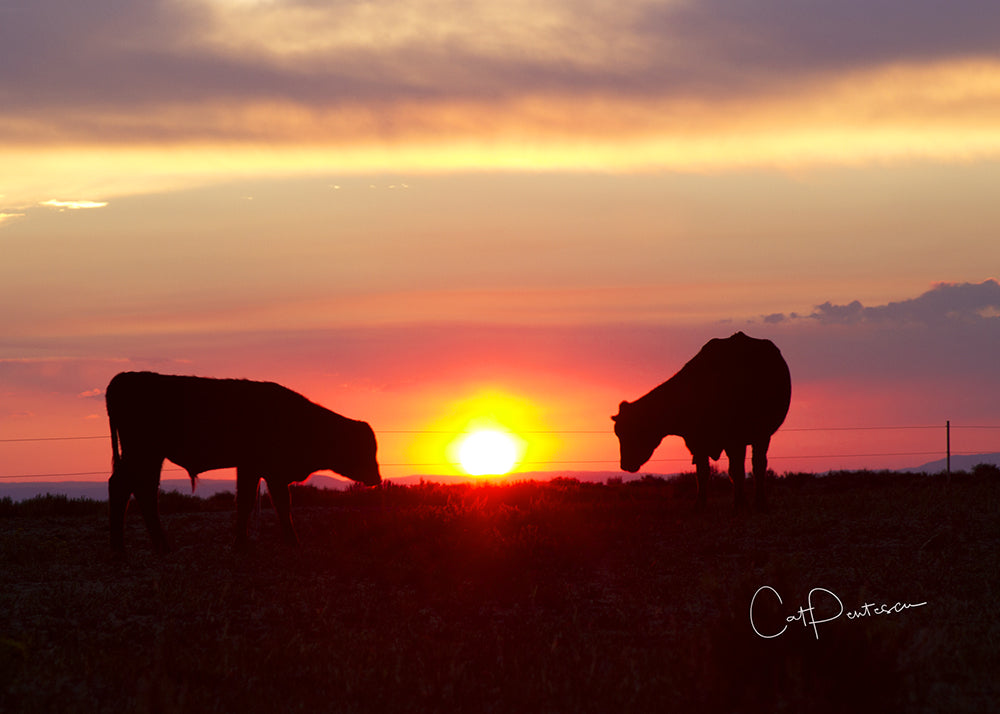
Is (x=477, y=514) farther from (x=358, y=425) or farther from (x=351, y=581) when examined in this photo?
(x=351, y=581)

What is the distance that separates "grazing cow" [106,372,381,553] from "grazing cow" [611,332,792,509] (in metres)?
7.35

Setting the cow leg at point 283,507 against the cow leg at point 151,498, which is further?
the cow leg at point 283,507

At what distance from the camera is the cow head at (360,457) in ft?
57.1

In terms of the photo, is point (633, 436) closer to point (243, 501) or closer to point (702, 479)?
point (702, 479)

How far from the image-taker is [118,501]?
15.1m

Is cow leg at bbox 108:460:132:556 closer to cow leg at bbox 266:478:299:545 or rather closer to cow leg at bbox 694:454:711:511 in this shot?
cow leg at bbox 266:478:299:545

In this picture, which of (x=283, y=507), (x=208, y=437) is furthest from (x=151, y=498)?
(x=283, y=507)

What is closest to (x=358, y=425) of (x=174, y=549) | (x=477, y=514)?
(x=477, y=514)

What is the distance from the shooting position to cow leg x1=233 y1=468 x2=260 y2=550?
15.4 metres

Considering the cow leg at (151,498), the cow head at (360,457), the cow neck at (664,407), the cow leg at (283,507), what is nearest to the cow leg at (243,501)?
the cow leg at (283,507)

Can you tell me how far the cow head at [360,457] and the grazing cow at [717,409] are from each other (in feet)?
19.8

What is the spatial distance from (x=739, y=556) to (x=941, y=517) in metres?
4.43
